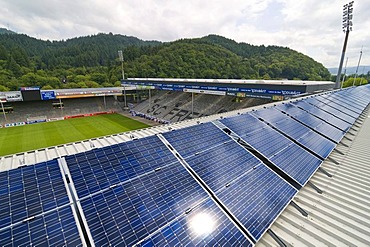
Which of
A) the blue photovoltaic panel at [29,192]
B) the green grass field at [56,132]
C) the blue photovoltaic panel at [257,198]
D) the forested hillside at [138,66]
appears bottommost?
the green grass field at [56,132]

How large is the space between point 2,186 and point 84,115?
47.7 meters

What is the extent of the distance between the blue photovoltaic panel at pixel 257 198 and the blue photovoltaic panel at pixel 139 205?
951 millimetres

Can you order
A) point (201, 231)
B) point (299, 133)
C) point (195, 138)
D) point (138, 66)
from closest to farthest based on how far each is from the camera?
point (201, 231), point (195, 138), point (299, 133), point (138, 66)

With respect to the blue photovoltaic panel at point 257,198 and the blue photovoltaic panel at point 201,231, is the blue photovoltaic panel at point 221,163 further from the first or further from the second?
the blue photovoltaic panel at point 201,231

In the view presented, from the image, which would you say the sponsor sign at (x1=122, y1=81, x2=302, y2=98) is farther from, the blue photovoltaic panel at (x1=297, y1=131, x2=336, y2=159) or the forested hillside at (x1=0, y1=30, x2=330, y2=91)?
the forested hillside at (x1=0, y1=30, x2=330, y2=91)

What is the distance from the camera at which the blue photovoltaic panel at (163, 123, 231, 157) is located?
6.15 metres

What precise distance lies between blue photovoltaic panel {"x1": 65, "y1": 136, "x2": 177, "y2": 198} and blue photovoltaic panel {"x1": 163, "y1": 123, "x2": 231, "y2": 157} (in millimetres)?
518

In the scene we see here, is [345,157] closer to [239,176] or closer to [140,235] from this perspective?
[239,176]

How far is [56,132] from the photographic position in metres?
31.8

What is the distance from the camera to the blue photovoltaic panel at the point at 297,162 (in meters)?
6.79

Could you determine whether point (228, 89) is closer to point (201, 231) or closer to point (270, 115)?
point (270, 115)

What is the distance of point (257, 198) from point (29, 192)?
237 inches

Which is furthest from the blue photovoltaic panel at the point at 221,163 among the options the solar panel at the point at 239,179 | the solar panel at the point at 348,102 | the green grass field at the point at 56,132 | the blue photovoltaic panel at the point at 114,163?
the green grass field at the point at 56,132

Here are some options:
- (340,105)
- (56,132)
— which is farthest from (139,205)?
(56,132)
